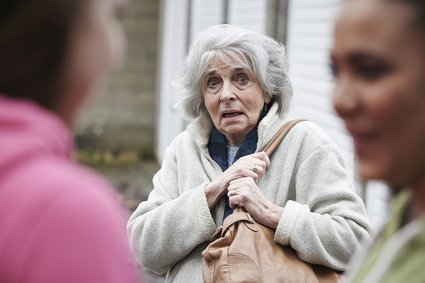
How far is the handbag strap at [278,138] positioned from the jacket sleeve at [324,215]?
12cm

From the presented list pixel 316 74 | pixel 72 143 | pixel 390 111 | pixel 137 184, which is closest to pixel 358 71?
pixel 390 111

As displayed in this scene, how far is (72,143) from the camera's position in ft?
4.80

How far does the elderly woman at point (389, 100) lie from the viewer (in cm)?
148

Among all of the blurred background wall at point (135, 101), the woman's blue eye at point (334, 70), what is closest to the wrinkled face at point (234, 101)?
the woman's blue eye at point (334, 70)

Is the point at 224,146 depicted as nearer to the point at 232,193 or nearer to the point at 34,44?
the point at 232,193

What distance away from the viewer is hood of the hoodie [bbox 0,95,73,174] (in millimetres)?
1343

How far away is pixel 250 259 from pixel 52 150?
1.97 meters

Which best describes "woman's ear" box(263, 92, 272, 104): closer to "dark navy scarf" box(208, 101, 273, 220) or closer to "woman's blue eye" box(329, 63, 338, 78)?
"dark navy scarf" box(208, 101, 273, 220)

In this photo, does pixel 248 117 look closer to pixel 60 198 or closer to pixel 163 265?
pixel 163 265

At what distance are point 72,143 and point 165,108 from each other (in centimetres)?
1437

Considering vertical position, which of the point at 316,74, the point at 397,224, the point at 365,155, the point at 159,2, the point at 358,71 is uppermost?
the point at 358,71

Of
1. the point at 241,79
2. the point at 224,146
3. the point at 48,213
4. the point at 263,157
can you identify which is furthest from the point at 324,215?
the point at 48,213

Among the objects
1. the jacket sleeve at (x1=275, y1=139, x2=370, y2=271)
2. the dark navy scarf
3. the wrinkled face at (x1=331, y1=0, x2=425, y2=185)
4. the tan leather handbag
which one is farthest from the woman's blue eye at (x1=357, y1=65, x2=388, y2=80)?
the dark navy scarf

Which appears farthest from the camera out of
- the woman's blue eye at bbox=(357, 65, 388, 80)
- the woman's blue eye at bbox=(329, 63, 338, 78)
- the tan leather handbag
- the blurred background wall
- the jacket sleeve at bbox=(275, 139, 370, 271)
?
the blurred background wall
